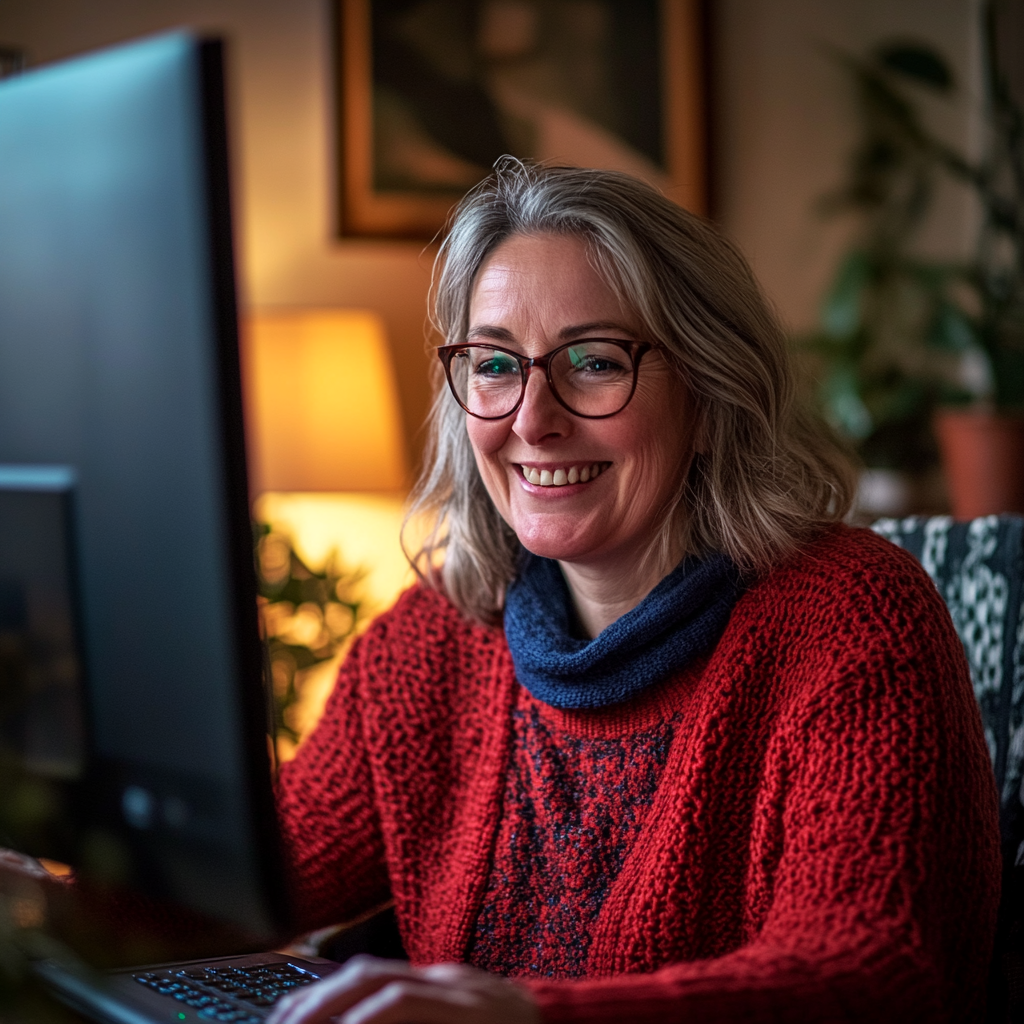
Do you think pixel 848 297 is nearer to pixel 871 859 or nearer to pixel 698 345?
pixel 698 345

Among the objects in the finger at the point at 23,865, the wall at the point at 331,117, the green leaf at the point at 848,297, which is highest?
the wall at the point at 331,117

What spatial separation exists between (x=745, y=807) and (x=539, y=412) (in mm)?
415

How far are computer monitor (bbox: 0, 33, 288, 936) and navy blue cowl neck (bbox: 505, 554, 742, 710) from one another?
2.05 ft

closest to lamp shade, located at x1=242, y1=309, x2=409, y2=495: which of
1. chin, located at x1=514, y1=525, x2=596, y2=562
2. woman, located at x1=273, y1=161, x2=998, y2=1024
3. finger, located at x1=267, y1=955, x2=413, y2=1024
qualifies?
woman, located at x1=273, y1=161, x2=998, y2=1024

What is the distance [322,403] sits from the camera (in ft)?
7.81

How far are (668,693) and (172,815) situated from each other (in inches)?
26.6

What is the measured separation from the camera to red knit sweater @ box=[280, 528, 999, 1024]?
820 millimetres

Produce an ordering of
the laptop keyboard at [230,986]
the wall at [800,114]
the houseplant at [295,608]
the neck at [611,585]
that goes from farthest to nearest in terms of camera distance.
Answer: the wall at [800,114]
the houseplant at [295,608]
the neck at [611,585]
the laptop keyboard at [230,986]

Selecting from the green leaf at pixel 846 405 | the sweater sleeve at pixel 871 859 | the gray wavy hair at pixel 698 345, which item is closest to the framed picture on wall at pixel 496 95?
the green leaf at pixel 846 405

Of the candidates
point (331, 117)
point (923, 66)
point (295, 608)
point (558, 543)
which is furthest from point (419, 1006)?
point (923, 66)

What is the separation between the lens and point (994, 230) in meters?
2.60

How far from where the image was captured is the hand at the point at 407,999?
66 centimetres

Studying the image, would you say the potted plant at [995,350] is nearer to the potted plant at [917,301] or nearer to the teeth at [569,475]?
the potted plant at [917,301]

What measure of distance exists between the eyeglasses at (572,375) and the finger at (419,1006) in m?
0.63
